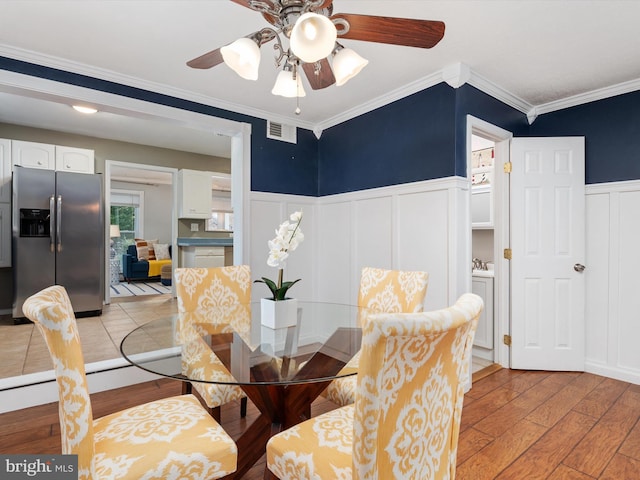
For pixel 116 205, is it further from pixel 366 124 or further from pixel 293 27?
pixel 293 27

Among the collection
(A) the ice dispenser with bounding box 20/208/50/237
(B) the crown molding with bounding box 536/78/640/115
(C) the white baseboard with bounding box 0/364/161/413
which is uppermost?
(B) the crown molding with bounding box 536/78/640/115

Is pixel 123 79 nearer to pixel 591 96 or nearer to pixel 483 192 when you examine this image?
pixel 483 192

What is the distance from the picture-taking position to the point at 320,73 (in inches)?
67.8

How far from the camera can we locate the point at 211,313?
2.17 metres

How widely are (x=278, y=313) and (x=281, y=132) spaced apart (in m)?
2.36

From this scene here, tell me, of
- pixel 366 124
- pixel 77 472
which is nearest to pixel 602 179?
pixel 366 124

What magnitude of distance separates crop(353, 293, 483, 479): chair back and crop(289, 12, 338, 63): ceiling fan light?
0.98 m

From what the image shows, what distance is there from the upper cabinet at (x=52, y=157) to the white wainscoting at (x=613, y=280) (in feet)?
18.9

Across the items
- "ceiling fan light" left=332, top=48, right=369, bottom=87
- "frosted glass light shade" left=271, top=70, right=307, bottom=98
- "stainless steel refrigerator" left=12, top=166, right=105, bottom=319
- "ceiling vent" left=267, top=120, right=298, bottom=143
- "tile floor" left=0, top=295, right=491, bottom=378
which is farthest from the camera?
"stainless steel refrigerator" left=12, top=166, right=105, bottom=319

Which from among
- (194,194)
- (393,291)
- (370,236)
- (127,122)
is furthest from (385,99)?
(194,194)

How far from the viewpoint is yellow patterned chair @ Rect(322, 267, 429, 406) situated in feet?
5.65

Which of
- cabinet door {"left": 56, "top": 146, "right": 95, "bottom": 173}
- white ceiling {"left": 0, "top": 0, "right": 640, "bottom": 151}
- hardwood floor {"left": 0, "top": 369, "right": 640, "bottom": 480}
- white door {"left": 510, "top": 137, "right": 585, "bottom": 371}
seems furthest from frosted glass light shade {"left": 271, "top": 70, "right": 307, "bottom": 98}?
cabinet door {"left": 56, "top": 146, "right": 95, "bottom": 173}

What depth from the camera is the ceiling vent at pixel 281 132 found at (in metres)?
3.56

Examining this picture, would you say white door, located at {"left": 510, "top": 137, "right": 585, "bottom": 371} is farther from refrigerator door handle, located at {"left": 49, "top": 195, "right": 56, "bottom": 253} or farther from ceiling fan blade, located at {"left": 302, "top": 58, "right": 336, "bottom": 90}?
refrigerator door handle, located at {"left": 49, "top": 195, "right": 56, "bottom": 253}
